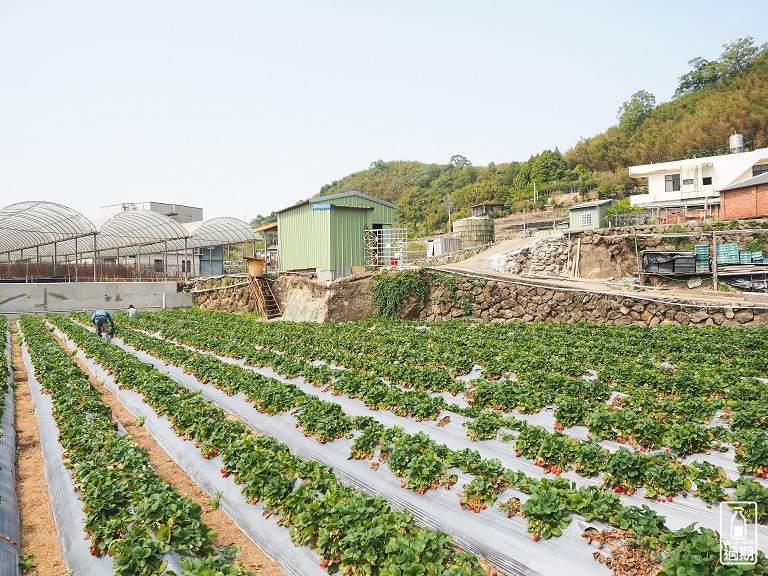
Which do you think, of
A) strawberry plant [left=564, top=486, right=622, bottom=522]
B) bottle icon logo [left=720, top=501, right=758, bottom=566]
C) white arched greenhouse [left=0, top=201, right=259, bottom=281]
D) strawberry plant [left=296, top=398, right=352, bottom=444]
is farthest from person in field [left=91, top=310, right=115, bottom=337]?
bottle icon logo [left=720, top=501, right=758, bottom=566]

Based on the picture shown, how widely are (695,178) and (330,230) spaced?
102 feet

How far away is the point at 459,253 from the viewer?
33562mm

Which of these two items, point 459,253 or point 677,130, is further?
point 677,130

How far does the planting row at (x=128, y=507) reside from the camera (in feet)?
13.0

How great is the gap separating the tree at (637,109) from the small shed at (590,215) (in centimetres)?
3796

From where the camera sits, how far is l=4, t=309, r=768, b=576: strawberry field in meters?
4.02

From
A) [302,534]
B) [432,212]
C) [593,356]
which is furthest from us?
[432,212]

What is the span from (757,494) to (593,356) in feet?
21.0

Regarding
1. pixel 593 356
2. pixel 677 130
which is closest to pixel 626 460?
pixel 593 356

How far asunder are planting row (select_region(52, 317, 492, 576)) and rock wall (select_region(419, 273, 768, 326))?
14.3 meters

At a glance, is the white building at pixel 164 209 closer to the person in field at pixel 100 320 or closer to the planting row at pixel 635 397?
the person in field at pixel 100 320

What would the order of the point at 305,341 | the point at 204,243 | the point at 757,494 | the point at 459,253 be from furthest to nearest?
the point at 204,243
the point at 459,253
the point at 305,341
the point at 757,494

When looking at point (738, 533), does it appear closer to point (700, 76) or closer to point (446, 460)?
point (446, 460)

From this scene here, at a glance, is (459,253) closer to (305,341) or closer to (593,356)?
(305,341)
